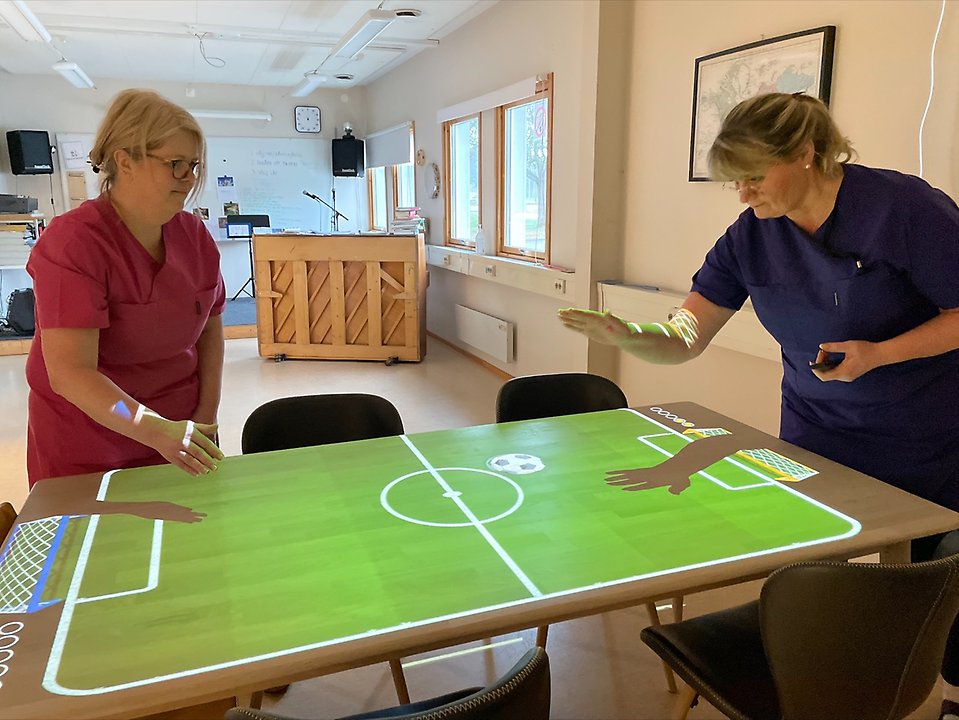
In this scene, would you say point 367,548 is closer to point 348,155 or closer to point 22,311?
point 22,311

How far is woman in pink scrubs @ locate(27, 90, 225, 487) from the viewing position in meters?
1.55

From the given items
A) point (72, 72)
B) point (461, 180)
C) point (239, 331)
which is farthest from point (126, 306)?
point (72, 72)

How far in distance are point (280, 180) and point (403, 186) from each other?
1.94 metres

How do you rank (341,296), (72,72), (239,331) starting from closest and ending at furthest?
1. (341,296)
2. (72,72)
3. (239,331)

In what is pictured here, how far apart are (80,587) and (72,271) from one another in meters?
0.71

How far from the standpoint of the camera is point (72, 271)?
1.55 meters

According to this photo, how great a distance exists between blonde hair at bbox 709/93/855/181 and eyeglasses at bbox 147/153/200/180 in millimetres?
1227

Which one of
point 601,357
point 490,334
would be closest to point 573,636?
point 601,357

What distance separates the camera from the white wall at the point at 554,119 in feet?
13.8

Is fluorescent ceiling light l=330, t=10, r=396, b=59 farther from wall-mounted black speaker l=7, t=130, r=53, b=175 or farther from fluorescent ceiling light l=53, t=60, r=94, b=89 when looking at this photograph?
wall-mounted black speaker l=7, t=130, r=53, b=175

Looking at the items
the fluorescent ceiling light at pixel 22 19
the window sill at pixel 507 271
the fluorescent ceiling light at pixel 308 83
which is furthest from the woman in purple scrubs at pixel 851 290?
the fluorescent ceiling light at pixel 308 83

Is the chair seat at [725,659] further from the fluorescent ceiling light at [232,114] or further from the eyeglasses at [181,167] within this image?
the fluorescent ceiling light at [232,114]

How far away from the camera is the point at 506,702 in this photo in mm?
934

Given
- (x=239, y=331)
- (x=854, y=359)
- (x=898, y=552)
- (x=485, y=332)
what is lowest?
(x=239, y=331)
